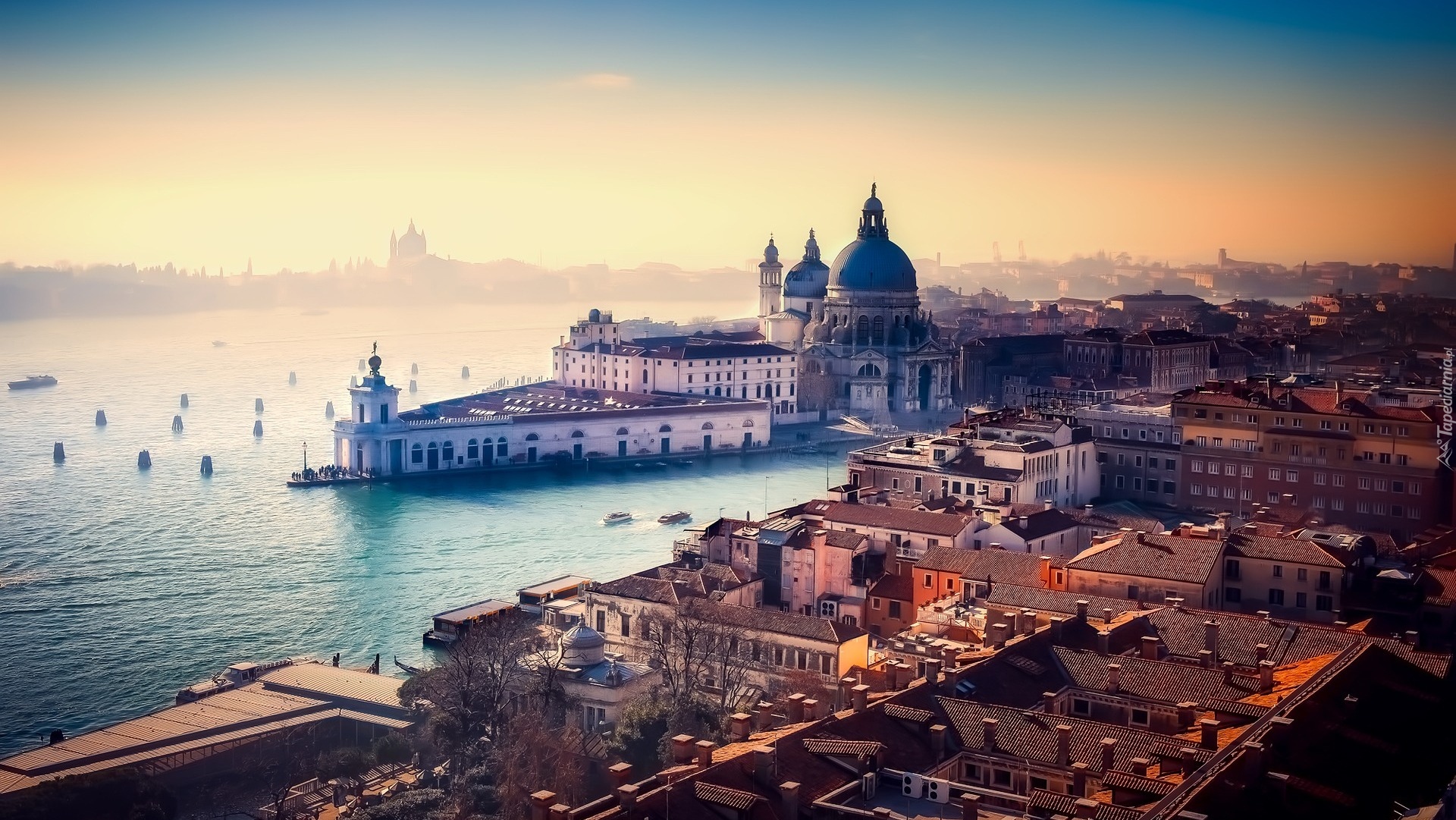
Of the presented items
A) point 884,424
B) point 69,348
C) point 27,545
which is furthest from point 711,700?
point 69,348

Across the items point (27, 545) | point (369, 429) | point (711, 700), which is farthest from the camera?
point (369, 429)

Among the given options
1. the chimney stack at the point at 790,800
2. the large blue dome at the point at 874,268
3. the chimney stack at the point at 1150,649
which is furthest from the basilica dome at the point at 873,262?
the chimney stack at the point at 790,800

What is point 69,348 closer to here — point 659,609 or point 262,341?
point 262,341

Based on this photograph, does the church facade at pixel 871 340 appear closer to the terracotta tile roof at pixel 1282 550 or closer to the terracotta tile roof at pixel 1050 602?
the terracotta tile roof at pixel 1282 550

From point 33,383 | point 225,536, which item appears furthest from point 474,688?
point 33,383

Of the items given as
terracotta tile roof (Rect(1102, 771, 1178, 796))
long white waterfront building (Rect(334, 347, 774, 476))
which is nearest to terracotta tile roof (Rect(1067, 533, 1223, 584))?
terracotta tile roof (Rect(1102, 771, 1178, 796))

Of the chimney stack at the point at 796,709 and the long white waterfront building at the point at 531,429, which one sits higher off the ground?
the chimney stack at the point at 796,709
